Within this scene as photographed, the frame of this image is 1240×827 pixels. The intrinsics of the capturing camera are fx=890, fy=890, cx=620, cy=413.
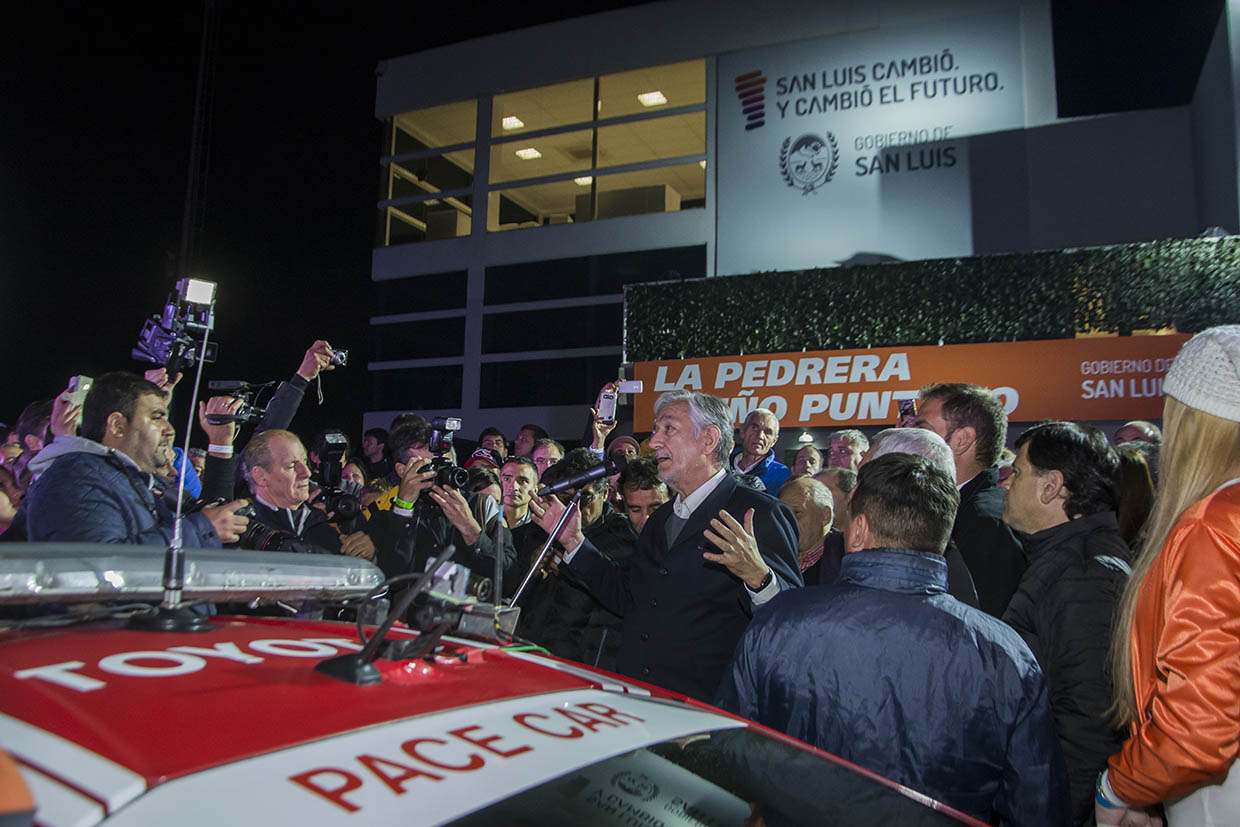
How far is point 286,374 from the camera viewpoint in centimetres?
1642

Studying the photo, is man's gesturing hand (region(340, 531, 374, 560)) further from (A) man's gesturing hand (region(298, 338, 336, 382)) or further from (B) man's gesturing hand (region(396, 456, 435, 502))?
(A) man's gesturing hand (region(298, 338, 336, 382))

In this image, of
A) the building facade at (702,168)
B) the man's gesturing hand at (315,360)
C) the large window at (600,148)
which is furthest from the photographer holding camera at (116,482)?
the large window at (600,148)

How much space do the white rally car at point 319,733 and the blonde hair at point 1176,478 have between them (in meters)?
0.72

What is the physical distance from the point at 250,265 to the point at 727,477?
51.8 feet

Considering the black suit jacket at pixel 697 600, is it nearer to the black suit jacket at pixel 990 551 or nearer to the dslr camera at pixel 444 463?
the black suit jacket at pixel 990 551

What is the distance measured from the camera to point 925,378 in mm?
10586

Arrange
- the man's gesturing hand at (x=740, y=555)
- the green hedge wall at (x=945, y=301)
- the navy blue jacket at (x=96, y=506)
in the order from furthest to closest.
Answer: the green hedge wall at (x=945, y=301)
the navy blue jacket at (x=96, y=506)
the man's gesturing hand at (x=740, y=555)

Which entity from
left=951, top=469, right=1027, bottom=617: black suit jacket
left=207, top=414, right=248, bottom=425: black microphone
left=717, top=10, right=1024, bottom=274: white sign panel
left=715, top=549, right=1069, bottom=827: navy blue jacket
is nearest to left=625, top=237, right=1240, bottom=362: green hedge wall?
left=717, top=10, right=1024, bottom=274: white sign panel

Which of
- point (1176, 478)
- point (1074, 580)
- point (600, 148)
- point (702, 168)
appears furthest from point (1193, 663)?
point (600, 148)

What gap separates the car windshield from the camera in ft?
3.76

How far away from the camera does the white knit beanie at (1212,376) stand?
1930mm

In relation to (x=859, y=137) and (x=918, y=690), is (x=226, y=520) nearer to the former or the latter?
(x=918, y=690)

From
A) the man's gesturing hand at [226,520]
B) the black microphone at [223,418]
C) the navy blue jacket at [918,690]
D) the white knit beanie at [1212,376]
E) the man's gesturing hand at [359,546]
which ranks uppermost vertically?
the black microphone at [223,418]

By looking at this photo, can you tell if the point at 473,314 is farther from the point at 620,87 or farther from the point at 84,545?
the point at 84,545
